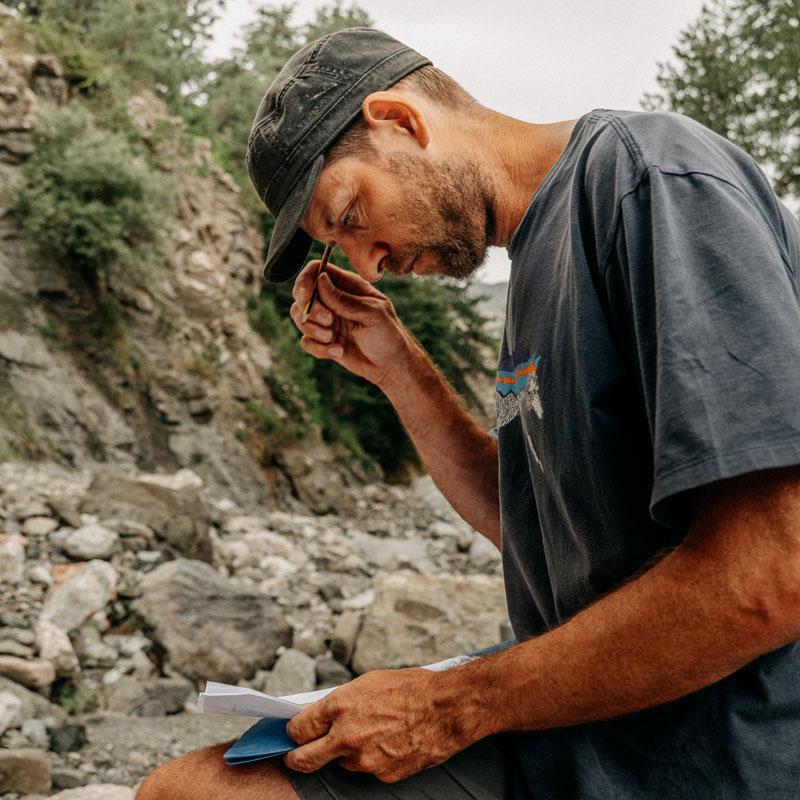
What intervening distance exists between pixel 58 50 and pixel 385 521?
9.45m

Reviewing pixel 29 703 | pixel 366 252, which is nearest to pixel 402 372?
pixel 366 252

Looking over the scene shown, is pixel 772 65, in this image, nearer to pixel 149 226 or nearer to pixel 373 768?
pixel 149 226

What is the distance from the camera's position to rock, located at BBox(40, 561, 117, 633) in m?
6.15

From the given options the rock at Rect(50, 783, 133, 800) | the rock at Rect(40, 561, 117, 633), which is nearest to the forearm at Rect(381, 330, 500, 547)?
the rock at Rect(50, 783, 133, 800)

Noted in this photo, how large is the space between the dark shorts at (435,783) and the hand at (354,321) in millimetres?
1206

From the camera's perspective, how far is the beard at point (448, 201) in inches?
70.5

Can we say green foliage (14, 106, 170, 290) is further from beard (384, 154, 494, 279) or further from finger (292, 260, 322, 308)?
beard (384, 154, 494, 279)

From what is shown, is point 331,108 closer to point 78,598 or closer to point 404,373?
point 404,373

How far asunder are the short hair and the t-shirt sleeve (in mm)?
738

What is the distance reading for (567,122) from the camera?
174 centimetres

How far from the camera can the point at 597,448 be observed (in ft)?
4.39

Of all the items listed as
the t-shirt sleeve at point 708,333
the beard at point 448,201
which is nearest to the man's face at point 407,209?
the beard at point 448,201

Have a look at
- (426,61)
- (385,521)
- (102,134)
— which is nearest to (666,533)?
(426,61)

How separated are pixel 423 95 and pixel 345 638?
557 centimetres
